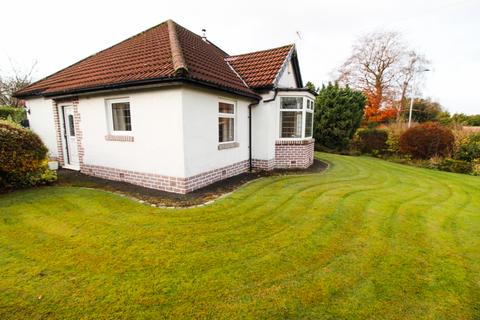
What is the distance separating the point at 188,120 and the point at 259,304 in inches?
196

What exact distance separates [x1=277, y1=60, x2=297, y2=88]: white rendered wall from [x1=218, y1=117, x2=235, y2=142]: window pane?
3720 millimetres

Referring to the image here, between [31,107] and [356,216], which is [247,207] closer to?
[356,216]

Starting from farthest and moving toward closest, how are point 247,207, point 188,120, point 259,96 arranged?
1. point 259,96
2. point 188,120
3. point 247,207

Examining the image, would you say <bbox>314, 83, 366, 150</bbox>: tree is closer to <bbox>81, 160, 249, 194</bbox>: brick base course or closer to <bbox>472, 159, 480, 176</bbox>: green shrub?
<bbox>472, 159, 480, 176</bbox>: green shrub

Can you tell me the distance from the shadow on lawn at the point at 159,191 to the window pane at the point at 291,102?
3.17 m

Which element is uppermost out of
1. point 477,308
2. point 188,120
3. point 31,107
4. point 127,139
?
point 31,107

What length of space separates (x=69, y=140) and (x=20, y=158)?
315 centimetres

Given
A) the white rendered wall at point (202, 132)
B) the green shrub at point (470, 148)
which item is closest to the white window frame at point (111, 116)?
the white rendered wall at point (202, 132)

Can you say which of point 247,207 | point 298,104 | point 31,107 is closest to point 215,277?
point 247,207

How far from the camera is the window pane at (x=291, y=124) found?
33.7 feet

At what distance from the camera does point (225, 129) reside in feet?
27.8

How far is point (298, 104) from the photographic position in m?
10.2

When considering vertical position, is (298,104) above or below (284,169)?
above

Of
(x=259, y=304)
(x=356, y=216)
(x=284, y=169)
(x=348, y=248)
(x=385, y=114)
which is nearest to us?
(x=259, y=304)
